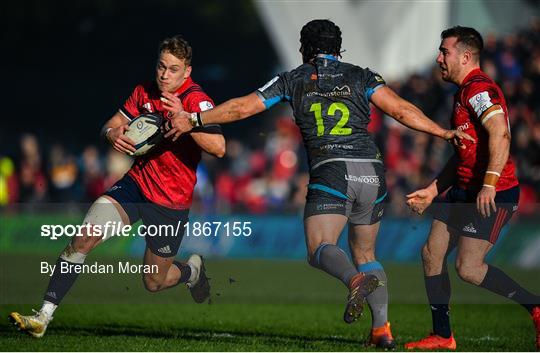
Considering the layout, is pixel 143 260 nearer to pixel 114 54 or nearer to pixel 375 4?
pixel 375 4

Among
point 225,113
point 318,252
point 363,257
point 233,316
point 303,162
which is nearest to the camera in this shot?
point 318,252

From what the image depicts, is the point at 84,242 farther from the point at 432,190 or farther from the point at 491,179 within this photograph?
the point at 491,179

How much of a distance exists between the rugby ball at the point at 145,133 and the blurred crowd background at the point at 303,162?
22.7 feet

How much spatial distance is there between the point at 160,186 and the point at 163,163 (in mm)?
206

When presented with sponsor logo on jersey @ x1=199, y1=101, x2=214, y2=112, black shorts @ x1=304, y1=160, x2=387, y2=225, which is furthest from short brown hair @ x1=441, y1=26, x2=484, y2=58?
sponsor logo on jersey @ x1=199, y1=101, x2=214, y2=112

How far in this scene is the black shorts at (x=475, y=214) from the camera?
967 cm

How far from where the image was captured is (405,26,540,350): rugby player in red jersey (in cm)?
957

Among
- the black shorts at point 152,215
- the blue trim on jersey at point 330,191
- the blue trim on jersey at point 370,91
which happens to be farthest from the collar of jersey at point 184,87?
the blue trim on jersey at point 370,91

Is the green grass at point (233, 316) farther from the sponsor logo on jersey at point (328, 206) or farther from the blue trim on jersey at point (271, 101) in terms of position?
the blue trim on jersey at point (271, 101)

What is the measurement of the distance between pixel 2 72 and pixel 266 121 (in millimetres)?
8797

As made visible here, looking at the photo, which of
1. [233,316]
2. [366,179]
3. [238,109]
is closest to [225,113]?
[238,109]

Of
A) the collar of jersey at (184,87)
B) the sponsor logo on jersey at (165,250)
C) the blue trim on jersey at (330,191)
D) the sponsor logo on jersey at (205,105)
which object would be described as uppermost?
the collar of jersey at (184,87)

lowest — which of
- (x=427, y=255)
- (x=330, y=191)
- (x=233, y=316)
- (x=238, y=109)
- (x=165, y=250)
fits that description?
(x=233, y=316)

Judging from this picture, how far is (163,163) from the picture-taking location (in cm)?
1002
